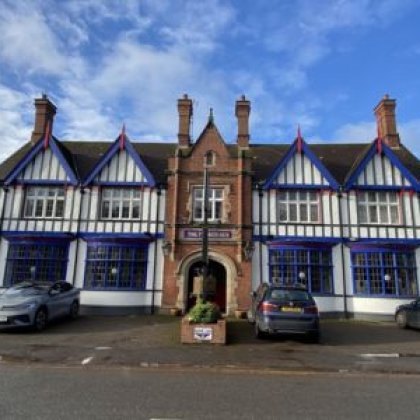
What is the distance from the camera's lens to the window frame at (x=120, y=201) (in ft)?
66.3

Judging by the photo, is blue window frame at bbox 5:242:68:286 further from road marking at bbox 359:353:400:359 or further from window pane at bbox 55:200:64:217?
road marking at bbox 359:353:400:359

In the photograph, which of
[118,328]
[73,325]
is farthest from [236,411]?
[73,325]

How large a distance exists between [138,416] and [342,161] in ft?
68.8

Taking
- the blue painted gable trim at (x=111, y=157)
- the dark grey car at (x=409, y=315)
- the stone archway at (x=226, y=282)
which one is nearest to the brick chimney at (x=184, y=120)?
the blue painted gable trim at (x=111, y=157)

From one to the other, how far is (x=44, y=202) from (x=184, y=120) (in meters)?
8.90

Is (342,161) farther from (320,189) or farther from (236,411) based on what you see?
(236,411)

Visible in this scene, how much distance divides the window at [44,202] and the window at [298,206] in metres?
11.6

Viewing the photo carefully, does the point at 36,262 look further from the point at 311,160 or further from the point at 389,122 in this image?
the point at 389,122

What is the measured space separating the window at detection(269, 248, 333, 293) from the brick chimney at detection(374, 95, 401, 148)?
9.02m

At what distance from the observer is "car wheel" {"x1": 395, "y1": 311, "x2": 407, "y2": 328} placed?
642 inches

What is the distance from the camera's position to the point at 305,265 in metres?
19.2

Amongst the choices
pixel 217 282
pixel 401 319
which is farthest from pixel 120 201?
pixel 401 319

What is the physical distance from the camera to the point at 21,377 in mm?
7535

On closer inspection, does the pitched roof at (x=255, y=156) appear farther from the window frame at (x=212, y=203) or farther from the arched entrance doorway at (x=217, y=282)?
the arched entrance doorway at (x=217, y=282)
